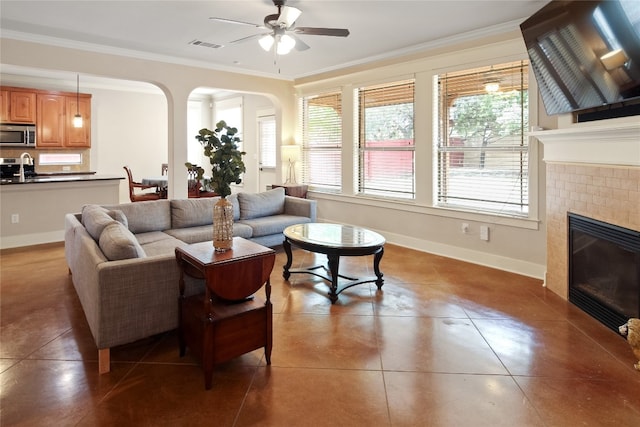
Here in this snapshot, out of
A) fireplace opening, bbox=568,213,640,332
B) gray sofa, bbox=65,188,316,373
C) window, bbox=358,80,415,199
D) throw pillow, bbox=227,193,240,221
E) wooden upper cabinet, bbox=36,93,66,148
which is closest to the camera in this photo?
gray sofa, bbox=65,188,316,373

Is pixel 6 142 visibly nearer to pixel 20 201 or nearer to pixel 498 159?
pixel 20 201

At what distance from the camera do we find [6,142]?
7.16 meters

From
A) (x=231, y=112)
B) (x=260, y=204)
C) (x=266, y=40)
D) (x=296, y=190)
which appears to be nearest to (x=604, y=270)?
(x=266, y=40)

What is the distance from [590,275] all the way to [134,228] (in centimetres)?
442

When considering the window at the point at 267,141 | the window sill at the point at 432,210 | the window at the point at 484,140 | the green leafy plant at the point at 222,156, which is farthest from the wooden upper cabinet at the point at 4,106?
the window at the point at 484,140

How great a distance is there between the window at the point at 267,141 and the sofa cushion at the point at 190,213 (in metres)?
3.61

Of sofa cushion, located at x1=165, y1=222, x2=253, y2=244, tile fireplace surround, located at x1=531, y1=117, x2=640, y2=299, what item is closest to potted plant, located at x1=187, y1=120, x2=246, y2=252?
sofa cushion, located at x1=165, y1=222, x2=253, y2=244

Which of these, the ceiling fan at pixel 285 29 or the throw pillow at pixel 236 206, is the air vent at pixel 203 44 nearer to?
the ceiling fan at pixel 285 29

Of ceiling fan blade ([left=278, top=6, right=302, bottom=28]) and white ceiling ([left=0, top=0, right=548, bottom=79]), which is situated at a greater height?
white ceiling ([left=0, top=0, right=548, bottom=79])

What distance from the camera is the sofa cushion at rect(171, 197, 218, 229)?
4.58 m

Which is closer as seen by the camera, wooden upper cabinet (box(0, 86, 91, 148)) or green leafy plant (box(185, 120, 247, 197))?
green leafy plant (box(185, 120, 247, 197))

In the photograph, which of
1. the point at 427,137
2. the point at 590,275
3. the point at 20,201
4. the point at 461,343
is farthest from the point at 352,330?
the point at 20,201

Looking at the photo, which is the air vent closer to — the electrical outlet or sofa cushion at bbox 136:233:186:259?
sofa cushion at bbox 136:233:186:259

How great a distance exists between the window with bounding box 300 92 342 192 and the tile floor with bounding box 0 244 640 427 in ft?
11.3
